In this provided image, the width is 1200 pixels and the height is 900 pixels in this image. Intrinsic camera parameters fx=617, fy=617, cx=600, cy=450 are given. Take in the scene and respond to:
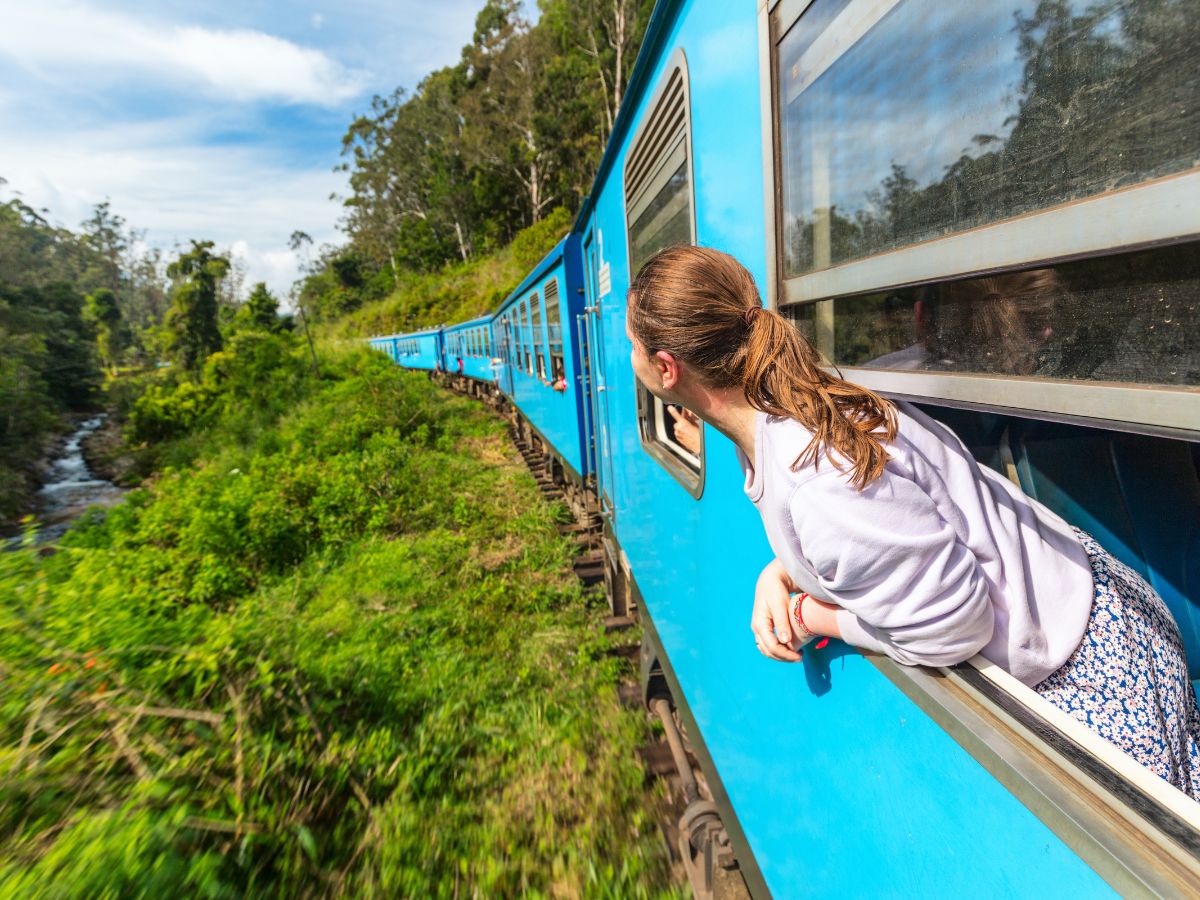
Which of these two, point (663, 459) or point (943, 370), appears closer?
point (943, 370)

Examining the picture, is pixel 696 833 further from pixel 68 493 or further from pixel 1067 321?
pixel 68 493

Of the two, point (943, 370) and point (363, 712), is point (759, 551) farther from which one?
point (363, 712)

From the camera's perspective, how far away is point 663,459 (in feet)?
8.78

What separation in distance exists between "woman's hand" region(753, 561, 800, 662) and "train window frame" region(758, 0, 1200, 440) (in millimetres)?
436

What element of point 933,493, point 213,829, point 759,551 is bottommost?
point 213,829

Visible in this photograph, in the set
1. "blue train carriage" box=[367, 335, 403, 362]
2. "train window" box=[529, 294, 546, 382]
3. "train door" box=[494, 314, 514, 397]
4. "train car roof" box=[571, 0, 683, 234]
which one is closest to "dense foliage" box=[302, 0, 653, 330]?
"blue train carriage" box=[367, 335, 403, 362]

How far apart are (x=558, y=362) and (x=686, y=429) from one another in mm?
4515

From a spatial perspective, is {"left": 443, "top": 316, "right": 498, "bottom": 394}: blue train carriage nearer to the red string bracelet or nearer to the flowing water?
the flowing water

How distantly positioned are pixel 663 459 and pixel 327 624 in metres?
3.78

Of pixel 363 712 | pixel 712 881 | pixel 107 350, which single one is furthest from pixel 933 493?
pixel 107 350

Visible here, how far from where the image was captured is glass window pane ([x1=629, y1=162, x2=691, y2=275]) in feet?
6.79

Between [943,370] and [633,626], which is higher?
[943,370]

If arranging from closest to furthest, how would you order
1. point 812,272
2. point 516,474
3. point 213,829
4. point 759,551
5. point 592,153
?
point 812,272 → point 759,551 → point 213,829 → point 516,474 → point 592,153

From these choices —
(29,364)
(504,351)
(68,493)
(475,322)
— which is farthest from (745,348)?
(29,364)
